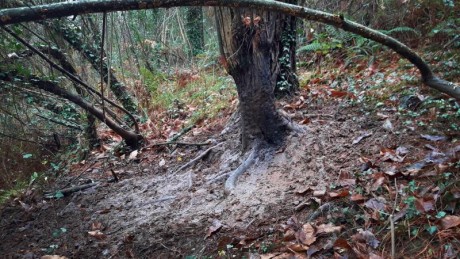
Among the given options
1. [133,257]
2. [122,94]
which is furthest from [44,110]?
[133,257]

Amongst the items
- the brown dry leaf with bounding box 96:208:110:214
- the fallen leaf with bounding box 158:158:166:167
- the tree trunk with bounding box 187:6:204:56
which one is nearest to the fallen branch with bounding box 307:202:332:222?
the brown dry leaf with bounding box 96:208:110:214

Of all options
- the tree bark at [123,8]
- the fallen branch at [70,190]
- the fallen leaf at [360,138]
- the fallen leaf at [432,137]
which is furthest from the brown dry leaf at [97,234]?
the fallen leaf at [432,137]

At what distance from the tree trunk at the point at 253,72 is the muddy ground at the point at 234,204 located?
276 mm

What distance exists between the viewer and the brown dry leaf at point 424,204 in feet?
7.97

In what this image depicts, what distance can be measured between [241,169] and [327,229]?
1424mm

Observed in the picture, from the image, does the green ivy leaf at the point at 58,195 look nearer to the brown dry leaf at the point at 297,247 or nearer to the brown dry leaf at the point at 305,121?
the brown dry leaf at the point at 305,121

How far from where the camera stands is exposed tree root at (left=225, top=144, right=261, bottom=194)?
3.69 m

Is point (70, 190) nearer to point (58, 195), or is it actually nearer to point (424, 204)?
point (58, 195)

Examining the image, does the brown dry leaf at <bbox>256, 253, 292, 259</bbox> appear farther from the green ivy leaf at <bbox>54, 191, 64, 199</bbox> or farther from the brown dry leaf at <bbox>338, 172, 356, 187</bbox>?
the green ivy leaf at <bbox>54, 191, 64, 199</bbox>

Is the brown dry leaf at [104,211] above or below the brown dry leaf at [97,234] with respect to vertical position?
below

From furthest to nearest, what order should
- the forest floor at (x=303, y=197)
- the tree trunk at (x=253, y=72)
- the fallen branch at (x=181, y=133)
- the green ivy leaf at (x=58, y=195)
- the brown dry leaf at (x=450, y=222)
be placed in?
the fallen branch at (x=181, y=133) → the green ivy leaf at (x=58, y=195) → the tree trunk at (x=253, y=72) → the forest floor at (x=303, y=197) → the brown dry leaf at (x=450, y=222)

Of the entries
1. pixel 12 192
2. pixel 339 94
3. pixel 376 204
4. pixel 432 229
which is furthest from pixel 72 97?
pixel 432 229

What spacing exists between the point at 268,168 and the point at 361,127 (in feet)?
3.50

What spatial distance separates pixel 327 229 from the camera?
2.61m
